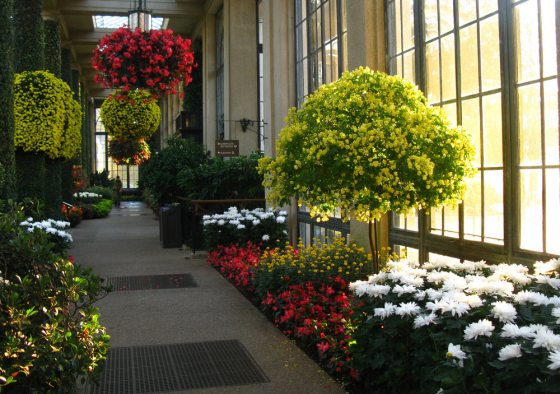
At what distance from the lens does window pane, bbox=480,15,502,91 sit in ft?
16.1

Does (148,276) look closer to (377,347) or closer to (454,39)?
(454,39)

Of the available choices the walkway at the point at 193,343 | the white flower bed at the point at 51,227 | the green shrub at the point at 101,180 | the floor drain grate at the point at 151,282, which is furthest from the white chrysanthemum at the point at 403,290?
the green shrub at the point at 101,180

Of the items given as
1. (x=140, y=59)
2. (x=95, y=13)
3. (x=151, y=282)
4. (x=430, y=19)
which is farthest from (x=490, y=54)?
(x=95, y=13)

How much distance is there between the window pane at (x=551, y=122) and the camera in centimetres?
431

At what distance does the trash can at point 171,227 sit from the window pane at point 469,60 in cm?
844

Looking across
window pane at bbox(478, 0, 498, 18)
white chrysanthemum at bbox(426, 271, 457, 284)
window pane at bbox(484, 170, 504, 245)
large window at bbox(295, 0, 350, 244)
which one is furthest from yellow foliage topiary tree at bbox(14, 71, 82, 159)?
white chrysanthemum at bbox(426, 271, 457, 284)

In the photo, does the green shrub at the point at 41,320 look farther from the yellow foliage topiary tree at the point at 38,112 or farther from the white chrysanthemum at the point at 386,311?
the yellow foliage topiary tree at the point at 38,112

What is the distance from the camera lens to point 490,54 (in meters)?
4.98

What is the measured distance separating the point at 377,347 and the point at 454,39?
3.27 meters

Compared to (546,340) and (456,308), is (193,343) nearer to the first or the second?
(456,308)

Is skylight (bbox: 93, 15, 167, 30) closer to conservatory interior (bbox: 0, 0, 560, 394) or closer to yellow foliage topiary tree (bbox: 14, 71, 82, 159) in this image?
conservatory interior (bbox: 0, 0, 560, 394)

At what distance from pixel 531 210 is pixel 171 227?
9.22 metres

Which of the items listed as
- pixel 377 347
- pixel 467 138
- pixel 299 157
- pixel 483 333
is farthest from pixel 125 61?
pixel 483 333

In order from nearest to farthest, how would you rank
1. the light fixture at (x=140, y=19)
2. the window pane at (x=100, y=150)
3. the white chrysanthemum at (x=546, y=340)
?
the white chrysanthemum at (x=546, y=340)
the light fixture at (x=140, y=19)
the window pane at (x=100, y=150)
